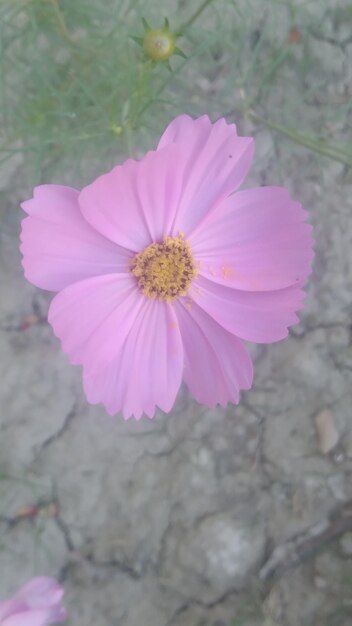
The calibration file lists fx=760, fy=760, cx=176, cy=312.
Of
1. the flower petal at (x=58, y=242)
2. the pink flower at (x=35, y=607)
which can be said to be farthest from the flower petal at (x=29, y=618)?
the flower petal at (x=58, y=242)

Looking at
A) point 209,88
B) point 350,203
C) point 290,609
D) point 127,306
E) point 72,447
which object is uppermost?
point 209,88

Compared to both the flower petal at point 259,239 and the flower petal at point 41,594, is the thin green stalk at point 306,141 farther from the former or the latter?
the flower petal at point 41,594

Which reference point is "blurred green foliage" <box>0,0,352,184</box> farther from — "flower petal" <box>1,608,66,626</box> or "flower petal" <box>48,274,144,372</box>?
"flower petal" <box>1,608,66,626</box>

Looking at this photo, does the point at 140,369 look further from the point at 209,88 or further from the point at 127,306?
the point at 209,88

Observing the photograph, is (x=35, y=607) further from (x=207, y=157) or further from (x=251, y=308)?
(x=207, y=157)

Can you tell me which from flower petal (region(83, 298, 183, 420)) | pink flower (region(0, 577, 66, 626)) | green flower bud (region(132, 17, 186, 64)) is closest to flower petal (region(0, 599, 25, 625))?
pink flower (region(0, 577, 66, 626))

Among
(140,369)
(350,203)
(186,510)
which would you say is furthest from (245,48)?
(186,510)

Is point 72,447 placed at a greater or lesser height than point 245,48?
lesser
